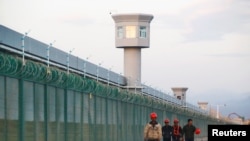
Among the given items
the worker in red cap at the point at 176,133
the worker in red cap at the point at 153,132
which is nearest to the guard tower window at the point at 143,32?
the worker in red cap at the point at 176,133

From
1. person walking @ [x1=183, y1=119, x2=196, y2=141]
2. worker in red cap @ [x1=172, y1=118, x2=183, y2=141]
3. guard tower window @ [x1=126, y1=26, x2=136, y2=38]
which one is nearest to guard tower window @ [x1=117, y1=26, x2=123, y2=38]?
guard tower window @ [x1=126, y1=26, x2=136, y2=38]

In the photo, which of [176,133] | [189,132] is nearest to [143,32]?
[189,132]

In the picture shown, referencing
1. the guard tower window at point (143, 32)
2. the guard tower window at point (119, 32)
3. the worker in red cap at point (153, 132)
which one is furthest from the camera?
the guard tower window at point (119, 32)

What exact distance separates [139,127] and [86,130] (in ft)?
48.2

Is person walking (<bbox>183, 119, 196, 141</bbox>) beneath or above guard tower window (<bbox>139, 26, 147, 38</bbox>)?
beneath

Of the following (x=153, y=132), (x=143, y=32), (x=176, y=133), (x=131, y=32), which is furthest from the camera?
(x=143, y=32)

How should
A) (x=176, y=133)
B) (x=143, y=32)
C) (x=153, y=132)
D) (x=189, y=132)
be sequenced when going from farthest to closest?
(x=143, y=32) < (x=189, y=132) < (x=176, y=133) < (x=153, y=132)

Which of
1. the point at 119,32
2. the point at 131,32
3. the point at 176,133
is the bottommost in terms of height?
the point at 176,133

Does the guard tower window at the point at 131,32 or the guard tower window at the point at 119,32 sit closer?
the guard tower window at the point at 131,32

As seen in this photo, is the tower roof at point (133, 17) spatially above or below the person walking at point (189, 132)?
above

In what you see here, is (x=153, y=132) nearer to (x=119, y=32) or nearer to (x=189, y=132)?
(x=189, y=132)

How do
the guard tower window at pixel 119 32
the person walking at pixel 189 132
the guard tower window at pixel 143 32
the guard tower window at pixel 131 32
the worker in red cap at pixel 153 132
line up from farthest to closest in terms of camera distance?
the guard tower window at pixel 119 32
the guard tower window at pixel 143 32
the guard tower window at pixel 131 32
the person walking at pixel 189 132
the worker in red cap at pixel 153 132

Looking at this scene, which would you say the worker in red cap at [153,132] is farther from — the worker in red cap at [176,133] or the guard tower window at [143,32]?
the guard tower window at [143,32]

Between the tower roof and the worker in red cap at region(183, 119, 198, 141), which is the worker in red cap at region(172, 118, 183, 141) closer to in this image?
the worker in red cap at region(183, 119, 198, 141)
